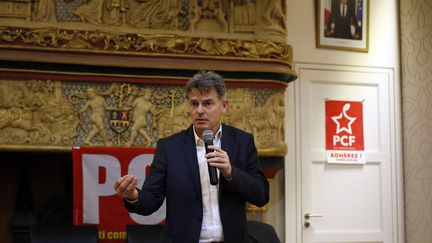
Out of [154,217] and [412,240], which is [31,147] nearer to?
[154,217]

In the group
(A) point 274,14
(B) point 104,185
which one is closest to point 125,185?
(B) point 104,185

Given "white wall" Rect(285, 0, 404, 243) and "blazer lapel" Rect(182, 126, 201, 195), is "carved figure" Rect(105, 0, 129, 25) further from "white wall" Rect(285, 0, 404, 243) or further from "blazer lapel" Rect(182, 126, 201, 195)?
"blazer lapel" Rect(182, 126, 201, 195)

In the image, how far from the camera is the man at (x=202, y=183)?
199 centimetres

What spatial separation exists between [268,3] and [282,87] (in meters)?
0.69

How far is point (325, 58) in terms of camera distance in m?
4.99

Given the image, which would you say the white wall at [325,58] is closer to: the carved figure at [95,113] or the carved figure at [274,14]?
the carved figure at [274,14]

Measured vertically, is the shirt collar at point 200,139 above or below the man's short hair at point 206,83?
below

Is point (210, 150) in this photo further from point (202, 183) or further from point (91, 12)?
point (91, 12)

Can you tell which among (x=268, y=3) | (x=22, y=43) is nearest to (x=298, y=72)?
(x=268, y=3)

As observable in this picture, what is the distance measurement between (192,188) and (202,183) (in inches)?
2.1

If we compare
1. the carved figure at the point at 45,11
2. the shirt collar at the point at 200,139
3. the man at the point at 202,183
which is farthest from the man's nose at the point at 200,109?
the carved figure at the point at 45,11

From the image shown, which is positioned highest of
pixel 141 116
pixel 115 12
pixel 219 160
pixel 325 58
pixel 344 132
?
pixel 115 12

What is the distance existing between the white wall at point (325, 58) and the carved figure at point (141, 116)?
53.8 inches

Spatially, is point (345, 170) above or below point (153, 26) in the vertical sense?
below
